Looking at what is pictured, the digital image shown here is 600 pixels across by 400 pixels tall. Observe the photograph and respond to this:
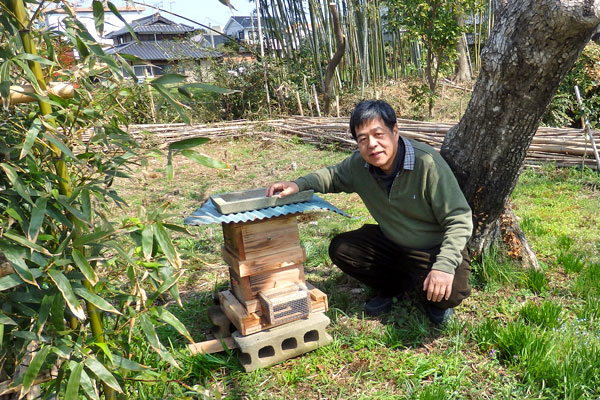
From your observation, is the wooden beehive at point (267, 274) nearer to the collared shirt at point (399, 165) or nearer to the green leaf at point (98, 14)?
the collared shirt at point (399, 165)

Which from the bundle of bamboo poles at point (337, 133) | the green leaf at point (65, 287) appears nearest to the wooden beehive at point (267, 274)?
the green leaf at point (65, 287)

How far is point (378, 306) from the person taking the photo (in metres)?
3.10

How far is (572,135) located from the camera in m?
6.16

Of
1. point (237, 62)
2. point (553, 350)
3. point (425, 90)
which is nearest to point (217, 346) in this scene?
point (553, 350)

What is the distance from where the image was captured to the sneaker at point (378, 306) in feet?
10.1

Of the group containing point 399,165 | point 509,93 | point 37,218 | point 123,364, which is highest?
point 509,93

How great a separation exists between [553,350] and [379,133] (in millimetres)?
1457

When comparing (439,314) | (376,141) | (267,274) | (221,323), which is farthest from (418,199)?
(221,323)

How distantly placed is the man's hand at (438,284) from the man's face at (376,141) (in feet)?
2.28

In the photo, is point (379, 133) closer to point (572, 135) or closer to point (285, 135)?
point (572, 135)

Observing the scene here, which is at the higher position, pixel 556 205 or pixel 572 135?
pixel 572 135

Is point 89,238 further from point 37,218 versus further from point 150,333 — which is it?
point 150,333

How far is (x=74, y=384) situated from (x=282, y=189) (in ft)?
5.46

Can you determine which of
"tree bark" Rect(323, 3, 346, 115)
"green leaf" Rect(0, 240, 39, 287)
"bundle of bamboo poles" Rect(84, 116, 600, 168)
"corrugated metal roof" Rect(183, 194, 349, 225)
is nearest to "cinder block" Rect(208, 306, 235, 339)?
"corrugated metal roof" Rect(183, 194, 349, 225)
